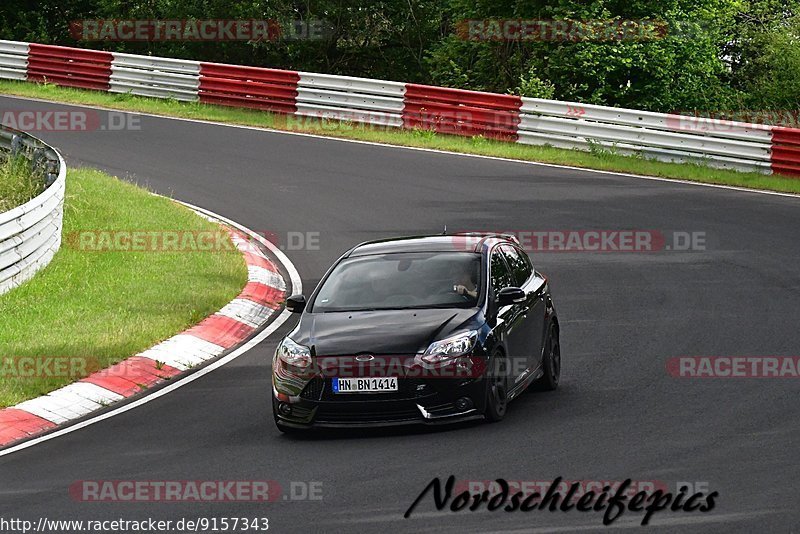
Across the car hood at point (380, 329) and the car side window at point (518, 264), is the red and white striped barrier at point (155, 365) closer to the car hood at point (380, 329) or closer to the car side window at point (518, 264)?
the car hood at point (380, 329)

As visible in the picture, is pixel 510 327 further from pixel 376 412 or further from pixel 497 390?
pixel 376 412

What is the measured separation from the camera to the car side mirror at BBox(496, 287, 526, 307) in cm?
1130

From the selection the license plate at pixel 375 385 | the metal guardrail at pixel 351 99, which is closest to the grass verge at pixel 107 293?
the license plate at pixel 375 385

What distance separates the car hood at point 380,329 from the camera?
417 inches

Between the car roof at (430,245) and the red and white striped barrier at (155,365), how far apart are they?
2449 mm

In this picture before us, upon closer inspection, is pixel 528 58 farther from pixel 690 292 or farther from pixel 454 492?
pixel 454 492

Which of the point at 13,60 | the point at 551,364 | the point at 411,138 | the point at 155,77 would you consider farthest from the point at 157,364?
the point at 13,60

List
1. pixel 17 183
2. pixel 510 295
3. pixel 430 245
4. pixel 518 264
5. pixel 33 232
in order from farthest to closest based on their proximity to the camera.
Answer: pixel 17 183 → pixel 33 232 → pixel 518 264 → pixel 430 245 → pixel 510 295

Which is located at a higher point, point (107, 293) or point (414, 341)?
point (414, 341)

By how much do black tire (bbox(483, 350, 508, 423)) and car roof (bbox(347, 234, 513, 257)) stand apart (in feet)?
4.70

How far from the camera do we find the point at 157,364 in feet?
44.0

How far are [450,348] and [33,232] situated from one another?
7823mm

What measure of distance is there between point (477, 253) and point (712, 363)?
2.55 meters

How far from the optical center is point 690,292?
52.1 ft
